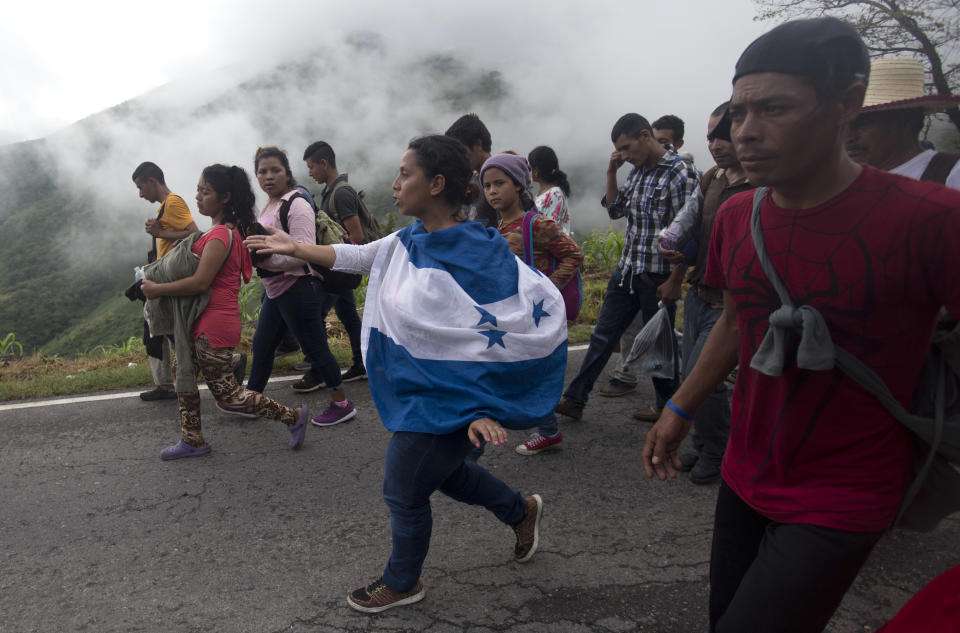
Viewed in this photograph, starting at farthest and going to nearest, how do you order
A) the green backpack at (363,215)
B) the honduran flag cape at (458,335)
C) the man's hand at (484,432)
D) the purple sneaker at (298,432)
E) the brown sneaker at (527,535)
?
the green backpack at (363,215), the purple sneaker at (298,432), the brown sneaker at (527,535), the honduran flag cape at (458,335), the man's hand at (484,432)

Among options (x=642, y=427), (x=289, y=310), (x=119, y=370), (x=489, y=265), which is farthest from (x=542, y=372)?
(x=119, y=370)

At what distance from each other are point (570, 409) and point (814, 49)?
3.41m

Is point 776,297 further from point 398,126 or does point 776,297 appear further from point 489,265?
point 398,126

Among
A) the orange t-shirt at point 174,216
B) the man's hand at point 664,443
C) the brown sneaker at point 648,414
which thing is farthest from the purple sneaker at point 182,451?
the man's hand at point 664,443

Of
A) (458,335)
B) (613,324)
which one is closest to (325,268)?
(613,324)

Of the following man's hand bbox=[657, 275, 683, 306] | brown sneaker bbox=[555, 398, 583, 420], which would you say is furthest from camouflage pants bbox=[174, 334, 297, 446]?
man's hand bbox=[657, 275, 683, 306]

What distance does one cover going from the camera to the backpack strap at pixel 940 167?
2.43m

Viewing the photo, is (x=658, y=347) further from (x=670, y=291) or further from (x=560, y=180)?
(x=560, y=180)

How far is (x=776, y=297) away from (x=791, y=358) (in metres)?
0.16

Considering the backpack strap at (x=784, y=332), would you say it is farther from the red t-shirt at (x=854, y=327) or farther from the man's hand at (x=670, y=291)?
the man's hand at (x=670, y=291)

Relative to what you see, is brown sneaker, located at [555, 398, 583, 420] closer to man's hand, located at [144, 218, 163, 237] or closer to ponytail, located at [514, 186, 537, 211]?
ponytail, located at [514, 186, 537, 211]

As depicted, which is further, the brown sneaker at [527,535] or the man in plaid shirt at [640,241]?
the man in plaid shirt at [640,241]

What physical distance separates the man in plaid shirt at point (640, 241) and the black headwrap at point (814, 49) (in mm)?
2799

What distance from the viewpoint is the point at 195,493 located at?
3719 millimetres
